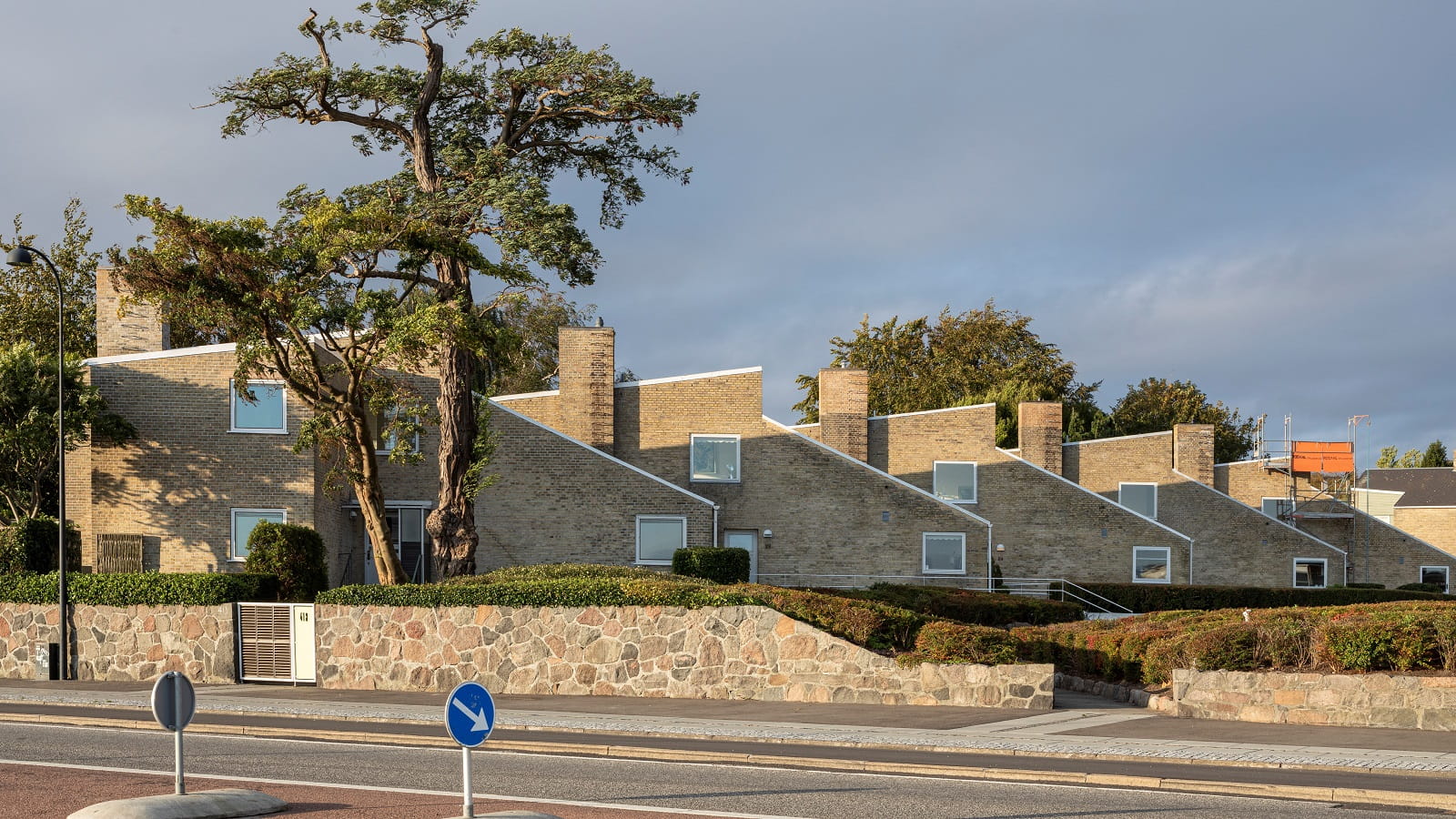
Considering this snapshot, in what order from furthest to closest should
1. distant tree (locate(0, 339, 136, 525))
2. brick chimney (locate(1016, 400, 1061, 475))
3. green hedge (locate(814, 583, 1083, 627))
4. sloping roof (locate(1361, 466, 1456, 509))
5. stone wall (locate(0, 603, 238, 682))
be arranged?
sloping roof (locate(1361, 466, 1456, 509)) < brick chimney (locate(1016, 400, 1061, 475)) < green hedge (locate(814, 583, 1083, 627)) < distant tree (locate(0, 339, 136, 525)) < stone wall (locate(0, 603, 238, 682))

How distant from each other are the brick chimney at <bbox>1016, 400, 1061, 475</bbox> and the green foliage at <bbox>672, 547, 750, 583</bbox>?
759 inches

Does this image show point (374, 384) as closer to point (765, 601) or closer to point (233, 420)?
point (233, 420)

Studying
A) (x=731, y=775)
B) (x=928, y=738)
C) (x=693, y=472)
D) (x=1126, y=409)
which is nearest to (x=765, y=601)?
(x=928, y=738)

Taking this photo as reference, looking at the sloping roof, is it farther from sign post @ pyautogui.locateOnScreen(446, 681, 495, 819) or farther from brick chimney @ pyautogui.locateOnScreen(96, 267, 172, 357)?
sign post @ pyautogui.locateOnScreen(446, 681, 495, 819)

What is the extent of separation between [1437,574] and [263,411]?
155 ft

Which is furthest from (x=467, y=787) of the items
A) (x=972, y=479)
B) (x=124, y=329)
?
(x=972, y=479)

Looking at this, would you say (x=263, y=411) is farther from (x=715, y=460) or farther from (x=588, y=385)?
(x=715, y=460)

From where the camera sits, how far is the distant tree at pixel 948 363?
71.5 meters

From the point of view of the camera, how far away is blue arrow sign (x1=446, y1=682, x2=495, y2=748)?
1057cm

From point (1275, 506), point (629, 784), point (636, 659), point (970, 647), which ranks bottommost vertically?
point (636, 659)

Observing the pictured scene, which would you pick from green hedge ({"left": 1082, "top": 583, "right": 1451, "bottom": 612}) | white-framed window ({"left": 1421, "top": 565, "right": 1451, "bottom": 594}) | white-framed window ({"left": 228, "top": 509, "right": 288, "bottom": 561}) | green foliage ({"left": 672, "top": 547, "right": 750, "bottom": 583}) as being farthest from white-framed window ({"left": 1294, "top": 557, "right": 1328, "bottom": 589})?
white-framed window ({"left": 228, "top": 509, "right": 288, "bottom": 561})

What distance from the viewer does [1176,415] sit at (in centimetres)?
8138

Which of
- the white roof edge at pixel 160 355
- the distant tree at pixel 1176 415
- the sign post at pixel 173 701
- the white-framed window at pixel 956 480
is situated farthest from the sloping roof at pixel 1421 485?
the sign post at pixel 173 701

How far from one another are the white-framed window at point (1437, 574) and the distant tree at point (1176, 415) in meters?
21.4
